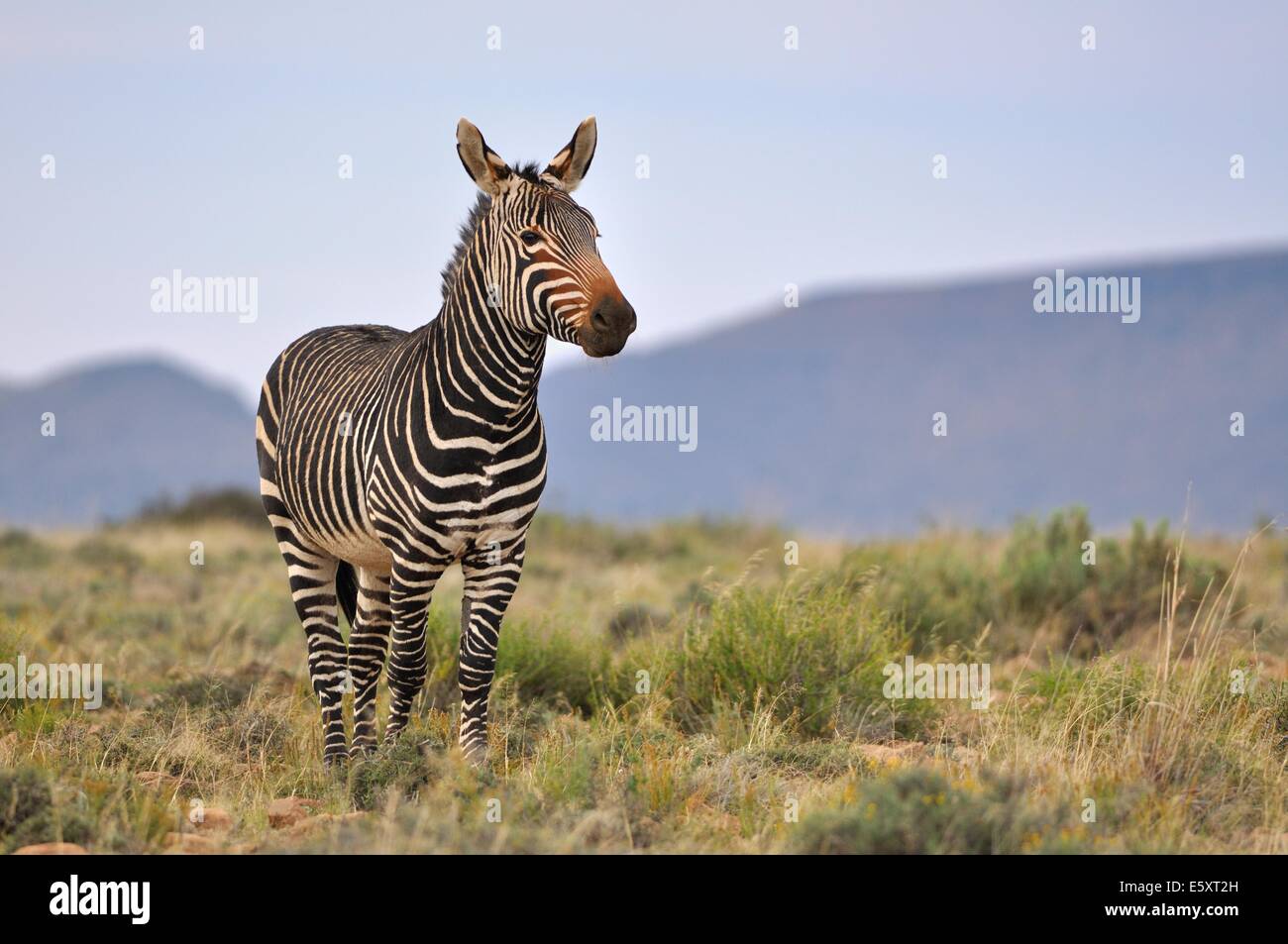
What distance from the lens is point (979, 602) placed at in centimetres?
1174

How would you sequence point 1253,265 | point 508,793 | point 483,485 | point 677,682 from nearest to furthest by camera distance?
point 508,793
point 483,485
point 677,682
point 1253,265

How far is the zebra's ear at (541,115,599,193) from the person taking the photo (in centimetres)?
689

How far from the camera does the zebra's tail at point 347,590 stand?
→ 8.16 m

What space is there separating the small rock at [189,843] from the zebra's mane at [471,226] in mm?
2915

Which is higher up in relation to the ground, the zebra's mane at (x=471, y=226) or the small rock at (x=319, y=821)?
the zebra's mane at (x=471, y=226)

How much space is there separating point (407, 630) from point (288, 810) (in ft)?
3.47

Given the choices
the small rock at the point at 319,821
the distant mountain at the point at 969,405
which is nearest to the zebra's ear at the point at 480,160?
the small rock at the point at 319,821

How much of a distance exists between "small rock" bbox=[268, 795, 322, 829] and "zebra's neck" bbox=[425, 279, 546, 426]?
2.02 metres

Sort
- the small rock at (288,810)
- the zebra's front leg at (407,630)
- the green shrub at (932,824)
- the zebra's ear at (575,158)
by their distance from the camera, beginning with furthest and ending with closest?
the zebra's ear at (575,158) < the zebra's front leg at (407,630) < the small rock at (288,810) < the green shrub at (932,824)

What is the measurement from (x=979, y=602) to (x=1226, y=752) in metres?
Answer: 5.04

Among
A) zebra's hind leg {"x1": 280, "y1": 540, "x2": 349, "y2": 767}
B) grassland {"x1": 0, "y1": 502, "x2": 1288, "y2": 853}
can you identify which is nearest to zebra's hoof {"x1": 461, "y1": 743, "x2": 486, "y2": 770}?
grassland {"x1": 0, "y1": 502, "x2": 1288, "y2": 853}

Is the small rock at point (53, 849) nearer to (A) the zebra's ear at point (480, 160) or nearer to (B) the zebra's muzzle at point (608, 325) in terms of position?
(B) the zebra's muzzle at point (608, 325)
